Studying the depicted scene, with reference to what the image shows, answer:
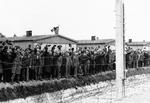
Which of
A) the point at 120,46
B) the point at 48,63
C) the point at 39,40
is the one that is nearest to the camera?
the point at 120,46

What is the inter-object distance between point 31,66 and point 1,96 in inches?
91.9

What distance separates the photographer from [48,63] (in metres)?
18.1

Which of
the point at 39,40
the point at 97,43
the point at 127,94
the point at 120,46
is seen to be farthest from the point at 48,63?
the point at 97,43

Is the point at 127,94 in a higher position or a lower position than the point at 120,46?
lower

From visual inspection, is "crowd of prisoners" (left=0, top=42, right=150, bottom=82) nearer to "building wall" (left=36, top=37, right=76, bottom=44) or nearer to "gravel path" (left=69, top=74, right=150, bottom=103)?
"gravel path" (left=69, top=74, right=150, bottom=103)

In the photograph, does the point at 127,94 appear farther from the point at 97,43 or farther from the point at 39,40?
the point at 97,43

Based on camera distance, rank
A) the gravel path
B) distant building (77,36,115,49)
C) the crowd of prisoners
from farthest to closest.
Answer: distant building (77,36,115,49) < the crowd of prisoners < the gravel path

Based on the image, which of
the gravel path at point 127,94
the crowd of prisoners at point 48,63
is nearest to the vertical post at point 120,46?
the gravel path at point 127,94

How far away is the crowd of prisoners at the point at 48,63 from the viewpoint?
1602 centimetres

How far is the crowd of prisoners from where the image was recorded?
1602cm

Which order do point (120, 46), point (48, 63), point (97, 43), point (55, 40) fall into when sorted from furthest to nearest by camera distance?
point (97, 43) < point (55, 40) < point (48, 63) < point (120, 46)

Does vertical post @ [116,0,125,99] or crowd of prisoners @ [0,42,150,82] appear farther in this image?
crowd of prisoners @ [0,42,150,82]

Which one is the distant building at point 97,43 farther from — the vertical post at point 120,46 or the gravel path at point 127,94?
the vertical post at point 120,46

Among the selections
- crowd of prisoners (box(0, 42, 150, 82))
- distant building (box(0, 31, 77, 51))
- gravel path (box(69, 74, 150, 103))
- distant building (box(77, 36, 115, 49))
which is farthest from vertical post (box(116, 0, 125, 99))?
distant building (box(77, 36, 115, 49))
